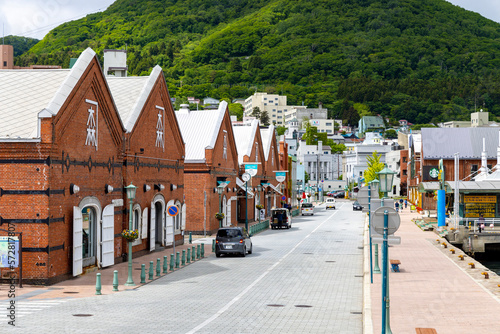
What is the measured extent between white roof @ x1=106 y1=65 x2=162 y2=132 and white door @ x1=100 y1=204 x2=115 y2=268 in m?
4.92

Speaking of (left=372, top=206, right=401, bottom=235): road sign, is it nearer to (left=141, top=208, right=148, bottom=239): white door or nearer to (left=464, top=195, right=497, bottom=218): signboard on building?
(left=141, top=208, right=148, bottom=239): white door

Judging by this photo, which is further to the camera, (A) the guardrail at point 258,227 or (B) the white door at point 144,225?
(A) the guardrail at point 258,227

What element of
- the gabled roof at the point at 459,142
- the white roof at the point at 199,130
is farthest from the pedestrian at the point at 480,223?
the gabled roof at the point at 459,142

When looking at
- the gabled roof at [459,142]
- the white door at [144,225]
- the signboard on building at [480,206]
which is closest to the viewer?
the white door at [144,225]

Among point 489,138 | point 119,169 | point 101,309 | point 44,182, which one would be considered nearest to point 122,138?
point 119,169

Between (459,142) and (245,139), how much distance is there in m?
33.3

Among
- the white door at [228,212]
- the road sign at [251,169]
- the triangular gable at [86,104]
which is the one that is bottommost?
the white door at [228,212]

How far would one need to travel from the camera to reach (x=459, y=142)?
82.3 meters

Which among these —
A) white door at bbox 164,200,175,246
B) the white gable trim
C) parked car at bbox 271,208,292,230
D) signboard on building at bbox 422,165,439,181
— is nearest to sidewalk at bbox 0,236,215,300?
the white gable trim

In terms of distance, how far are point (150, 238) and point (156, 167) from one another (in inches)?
161

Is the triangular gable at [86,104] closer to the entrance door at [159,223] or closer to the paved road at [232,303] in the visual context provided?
the paved road at [232,303]

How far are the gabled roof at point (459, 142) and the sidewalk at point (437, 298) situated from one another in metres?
51.9

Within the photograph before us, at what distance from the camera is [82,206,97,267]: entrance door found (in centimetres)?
2597

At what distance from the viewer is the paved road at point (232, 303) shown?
1591cm
